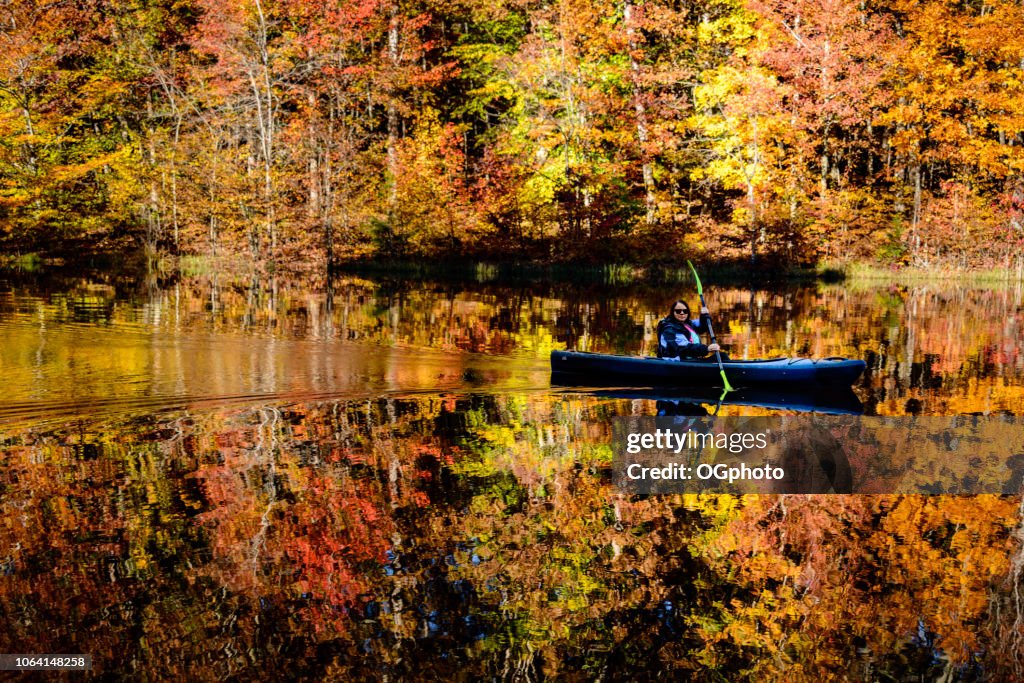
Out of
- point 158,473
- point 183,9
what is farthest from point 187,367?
point 183,9

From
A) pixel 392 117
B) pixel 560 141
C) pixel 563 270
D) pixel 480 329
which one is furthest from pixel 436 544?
pixel 392 117

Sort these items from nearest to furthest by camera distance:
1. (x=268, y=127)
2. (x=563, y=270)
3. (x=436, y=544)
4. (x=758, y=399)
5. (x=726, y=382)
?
(x=436, y=544)
(x=758, y=399)
(x=726, y=382)
(x=268, y=127)
(x=563, y=270)

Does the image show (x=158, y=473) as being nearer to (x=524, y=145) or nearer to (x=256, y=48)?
(x=256, y=48)

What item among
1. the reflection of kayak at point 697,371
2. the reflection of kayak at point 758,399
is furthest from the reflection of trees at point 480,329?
the reflection of kayak at point 697,371

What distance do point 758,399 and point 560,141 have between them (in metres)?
22.1

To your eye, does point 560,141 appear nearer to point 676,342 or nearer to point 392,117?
point 392,117

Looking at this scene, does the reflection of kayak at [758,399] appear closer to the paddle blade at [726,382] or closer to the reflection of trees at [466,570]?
the paddle blade at [726,382]

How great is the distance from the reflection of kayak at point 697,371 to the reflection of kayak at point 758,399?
0.33 feet

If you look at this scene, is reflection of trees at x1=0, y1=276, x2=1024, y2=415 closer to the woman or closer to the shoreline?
the shoreline

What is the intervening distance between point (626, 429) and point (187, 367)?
20.2 feet

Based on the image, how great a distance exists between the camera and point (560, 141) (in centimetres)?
3291

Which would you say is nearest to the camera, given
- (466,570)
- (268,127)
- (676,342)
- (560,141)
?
(466,570)

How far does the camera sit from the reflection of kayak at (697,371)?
11.9 meters

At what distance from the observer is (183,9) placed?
38844 millimetres
